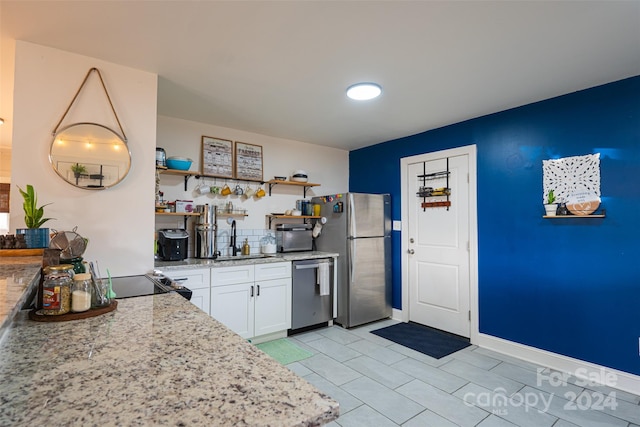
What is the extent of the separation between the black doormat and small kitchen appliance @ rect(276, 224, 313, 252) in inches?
53.3

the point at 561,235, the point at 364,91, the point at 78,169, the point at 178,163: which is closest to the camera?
the point at 78,169

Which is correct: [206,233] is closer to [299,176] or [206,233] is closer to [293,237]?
[293,237]

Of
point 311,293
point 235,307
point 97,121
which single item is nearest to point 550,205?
point 311,293

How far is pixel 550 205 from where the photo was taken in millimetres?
2670

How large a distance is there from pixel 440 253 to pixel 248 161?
2530mm

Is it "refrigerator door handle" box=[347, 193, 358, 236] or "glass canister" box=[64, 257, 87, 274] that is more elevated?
"refrigerator door handle" box=[347, 193, 358, 236]

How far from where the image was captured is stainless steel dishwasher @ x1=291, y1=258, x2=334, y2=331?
11.4 ft

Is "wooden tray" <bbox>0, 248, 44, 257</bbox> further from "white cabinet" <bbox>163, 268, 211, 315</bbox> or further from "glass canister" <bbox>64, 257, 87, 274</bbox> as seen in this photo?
"white cabinet" <bbox>163, 268, 211, 315</bbox>

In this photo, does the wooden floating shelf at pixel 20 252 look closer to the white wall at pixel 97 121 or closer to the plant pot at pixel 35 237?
the plant pot at pixel 35 237

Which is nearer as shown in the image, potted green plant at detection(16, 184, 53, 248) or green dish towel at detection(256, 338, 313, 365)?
potted green plant at detection(16, 184, 53, 248)

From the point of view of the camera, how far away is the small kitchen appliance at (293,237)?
3.88 metres

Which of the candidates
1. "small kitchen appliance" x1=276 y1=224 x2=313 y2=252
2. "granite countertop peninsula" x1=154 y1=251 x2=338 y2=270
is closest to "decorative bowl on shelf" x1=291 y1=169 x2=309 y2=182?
"small kitchen appliance" x1=276 y1=224 x2=313 y2=252

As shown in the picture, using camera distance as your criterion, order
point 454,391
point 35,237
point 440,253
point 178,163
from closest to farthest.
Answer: point 35,237
point 454,391
point 178,163
point 440,253

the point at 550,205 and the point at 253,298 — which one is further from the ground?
the point at 550,205
